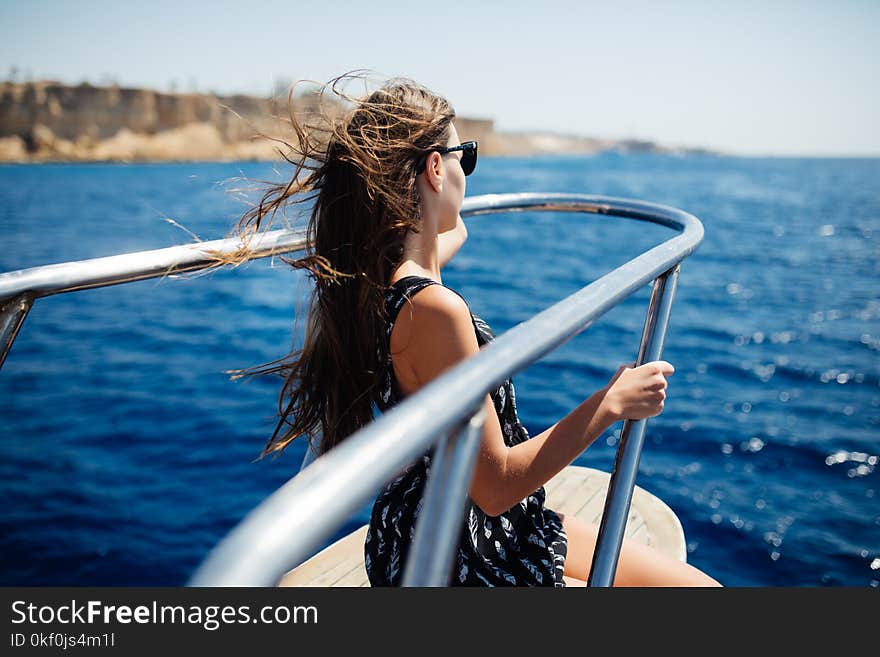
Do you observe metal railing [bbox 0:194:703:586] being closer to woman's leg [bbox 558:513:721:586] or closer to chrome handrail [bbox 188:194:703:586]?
chrome handrail [bbox 188:194:703:586]

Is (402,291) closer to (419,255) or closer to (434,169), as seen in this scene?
(419,255)

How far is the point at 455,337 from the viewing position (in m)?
1.33

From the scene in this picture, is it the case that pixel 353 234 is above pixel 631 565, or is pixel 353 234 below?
above

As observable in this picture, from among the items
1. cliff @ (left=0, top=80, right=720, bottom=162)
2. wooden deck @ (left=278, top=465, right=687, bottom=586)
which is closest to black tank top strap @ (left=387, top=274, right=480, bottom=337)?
wooden deck @ (left=278, top=465, right=687, bottom=586)

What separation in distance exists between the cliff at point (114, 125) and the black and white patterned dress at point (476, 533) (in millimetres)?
56236

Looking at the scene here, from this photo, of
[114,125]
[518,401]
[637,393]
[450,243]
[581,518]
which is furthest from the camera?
[114,125]

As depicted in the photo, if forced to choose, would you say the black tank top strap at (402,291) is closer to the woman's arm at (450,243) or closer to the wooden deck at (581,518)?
the woman's arm at (450,243)

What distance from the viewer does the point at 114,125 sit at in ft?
237

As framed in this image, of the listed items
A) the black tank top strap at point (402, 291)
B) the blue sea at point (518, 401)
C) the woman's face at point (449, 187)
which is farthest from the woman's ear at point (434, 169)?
the blue sea at point (518, 401)

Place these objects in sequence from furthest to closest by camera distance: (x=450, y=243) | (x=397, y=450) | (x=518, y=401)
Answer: (x=518, y=401) → (x=450, y=243) → (x=397, y=450)

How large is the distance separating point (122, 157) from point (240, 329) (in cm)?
6558

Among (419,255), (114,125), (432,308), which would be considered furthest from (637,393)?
(114,125)

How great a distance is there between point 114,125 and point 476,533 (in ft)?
261

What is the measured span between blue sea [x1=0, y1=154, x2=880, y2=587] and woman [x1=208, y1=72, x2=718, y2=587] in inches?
8.6
